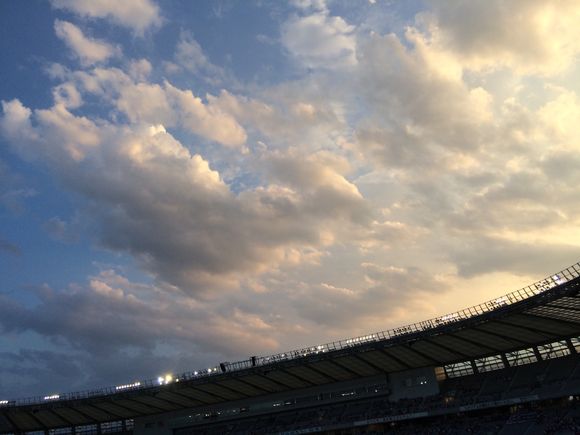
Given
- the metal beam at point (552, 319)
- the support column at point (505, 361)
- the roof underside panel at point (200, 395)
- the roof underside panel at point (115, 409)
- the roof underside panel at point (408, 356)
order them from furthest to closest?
1. the roof underside panel at point (115, 409)
2. the roof underside panel at point (200, 395)
3. the roof underside panel at point (408, 356)
4. the support column at point (505, 361)
5. the metal beam at point (552, 319)

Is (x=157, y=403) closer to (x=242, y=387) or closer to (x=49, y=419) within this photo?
(x=242, y=387)

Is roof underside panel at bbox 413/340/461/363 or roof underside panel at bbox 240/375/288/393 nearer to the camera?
roof underside panel at bbox 413/340/461/363

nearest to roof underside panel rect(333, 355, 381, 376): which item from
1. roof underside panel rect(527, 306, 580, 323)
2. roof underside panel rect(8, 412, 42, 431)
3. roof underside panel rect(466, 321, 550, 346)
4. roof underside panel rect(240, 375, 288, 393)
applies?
roof underside panel rect(240, 375, 288, 393)

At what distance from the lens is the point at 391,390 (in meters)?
82.4

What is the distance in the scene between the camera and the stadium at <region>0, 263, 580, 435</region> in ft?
212

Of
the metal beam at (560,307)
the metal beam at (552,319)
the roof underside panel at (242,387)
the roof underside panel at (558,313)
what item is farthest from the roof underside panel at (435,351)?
the roof underside panel at (242,387)

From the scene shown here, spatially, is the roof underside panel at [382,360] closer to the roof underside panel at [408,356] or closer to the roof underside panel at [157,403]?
the roof underside panel at [408,356]

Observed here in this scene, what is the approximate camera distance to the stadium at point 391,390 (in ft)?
212

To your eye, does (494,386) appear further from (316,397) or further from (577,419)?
(316,397)

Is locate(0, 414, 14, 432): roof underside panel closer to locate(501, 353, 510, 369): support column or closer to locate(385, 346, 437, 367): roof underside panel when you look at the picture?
locate(385, 346, 437, 367): roof underside panel

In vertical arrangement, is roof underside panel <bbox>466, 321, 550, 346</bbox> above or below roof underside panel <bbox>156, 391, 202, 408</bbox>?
below

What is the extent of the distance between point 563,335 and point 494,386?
12.0 m

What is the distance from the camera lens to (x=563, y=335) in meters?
67.8

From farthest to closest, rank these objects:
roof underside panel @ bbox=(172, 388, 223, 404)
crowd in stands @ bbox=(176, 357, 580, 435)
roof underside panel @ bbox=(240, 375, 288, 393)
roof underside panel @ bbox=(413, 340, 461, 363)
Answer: roof underside panel @ bbox=(172, 388, 223, 404), roof underside panel @ bbox=(240, 375, 288, 393), roof underside panel @ bbox=(413, 340, 461, 363), crowd in stands @ bbox=(176, 357, 580, 435)
